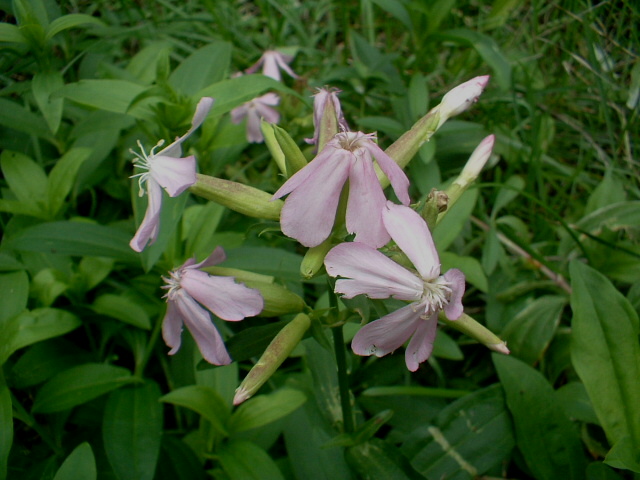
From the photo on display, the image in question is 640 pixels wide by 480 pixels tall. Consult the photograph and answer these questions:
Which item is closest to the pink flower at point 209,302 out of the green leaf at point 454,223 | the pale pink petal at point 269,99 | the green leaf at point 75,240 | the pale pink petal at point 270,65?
the green leaf at point 75,240

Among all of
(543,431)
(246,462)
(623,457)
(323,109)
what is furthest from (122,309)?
(623,457)

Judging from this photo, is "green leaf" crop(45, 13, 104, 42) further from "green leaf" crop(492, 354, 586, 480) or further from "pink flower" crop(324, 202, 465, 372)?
"green leaf" crop(492, 354, 586, 480)

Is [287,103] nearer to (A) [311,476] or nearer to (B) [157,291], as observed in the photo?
(B) [157,291]

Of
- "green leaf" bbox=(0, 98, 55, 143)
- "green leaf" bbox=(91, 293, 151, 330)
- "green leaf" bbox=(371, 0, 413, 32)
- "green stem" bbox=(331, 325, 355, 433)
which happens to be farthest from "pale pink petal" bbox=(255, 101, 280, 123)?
"green stem" bbox=(331, 325, 355, 433)

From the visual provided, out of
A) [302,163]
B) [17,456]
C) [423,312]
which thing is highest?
[302,163]

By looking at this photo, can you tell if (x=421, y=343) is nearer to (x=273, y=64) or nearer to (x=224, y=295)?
(x=224, y=295)

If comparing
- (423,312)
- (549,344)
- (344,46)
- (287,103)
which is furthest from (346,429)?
(344,46)
